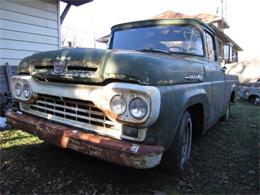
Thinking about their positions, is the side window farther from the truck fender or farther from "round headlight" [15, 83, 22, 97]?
"round headlight" [15, 83, 22, 97]

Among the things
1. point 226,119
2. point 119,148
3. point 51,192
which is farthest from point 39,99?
point 226,119

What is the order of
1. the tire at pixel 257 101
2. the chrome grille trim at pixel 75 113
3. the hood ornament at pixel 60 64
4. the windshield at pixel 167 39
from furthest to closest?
the tire at pixel 257 101
the windshield at pixel 167 39
the hood ornament at pixel 60 64
the chrome grille trim at pixel 75 113

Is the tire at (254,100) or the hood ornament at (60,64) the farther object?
the tire at (254,100)

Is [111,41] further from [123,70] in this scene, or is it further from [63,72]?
[123,70]

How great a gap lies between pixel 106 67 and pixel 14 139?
8.59 feet

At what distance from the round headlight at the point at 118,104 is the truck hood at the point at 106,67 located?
0.17 meters

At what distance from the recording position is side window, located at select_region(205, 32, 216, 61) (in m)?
5.11

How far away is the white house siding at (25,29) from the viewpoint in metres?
7.26

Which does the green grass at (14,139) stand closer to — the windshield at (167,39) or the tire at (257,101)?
the windshield at (167,39)

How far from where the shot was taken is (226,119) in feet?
24.8

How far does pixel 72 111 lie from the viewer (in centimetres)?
345

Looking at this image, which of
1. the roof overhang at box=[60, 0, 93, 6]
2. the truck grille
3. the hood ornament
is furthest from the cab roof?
the roof overhang at box=[60, 0, 93, 6]

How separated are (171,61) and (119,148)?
104 cm

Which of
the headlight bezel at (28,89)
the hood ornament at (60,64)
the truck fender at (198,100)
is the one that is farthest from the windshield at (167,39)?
the headlight bezel at (28,89)
